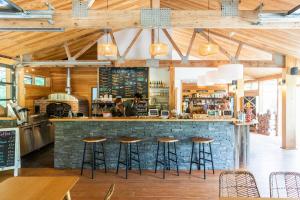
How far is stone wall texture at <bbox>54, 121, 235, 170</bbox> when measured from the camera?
5.47 meters

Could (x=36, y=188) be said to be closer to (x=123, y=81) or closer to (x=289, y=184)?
(x=289, y=184)

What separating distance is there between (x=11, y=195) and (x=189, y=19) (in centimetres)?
329

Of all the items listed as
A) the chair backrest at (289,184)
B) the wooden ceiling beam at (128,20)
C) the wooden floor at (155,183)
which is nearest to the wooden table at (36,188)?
the wooden floor at (155,183)

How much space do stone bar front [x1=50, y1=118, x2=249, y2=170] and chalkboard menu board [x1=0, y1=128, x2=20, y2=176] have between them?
0.86 meters

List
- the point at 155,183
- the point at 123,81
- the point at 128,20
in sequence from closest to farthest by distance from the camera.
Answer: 1. the point at 128,20
2. the point at 155,183
3. the point at 123,81

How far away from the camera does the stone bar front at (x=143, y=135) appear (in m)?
5.46

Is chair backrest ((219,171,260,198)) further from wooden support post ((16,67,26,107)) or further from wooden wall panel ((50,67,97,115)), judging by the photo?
wooden wall panel ((50,67,97,115))

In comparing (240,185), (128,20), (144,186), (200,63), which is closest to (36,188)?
(240,185)

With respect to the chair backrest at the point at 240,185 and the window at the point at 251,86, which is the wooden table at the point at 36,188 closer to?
the chair backrest at the point at 240,185

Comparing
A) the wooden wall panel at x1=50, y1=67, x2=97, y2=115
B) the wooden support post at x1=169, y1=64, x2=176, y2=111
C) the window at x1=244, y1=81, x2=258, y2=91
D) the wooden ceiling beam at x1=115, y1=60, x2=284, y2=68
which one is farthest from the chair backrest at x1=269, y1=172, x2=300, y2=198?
the window at x1=244, y1=81, x2=258, y2=91

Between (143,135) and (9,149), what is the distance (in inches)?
106

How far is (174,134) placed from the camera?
5.49 meters

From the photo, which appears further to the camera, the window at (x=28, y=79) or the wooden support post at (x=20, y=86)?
the window at (x=28, y=79)

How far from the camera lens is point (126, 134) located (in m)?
5.49
